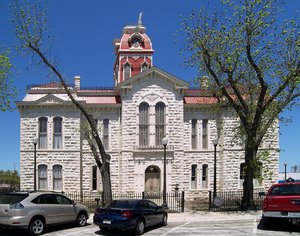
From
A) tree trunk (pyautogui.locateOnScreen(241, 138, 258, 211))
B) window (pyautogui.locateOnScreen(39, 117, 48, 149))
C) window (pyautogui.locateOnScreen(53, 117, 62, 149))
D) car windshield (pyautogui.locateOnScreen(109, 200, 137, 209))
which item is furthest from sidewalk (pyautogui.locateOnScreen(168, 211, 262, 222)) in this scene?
window (pyautogui.locateOnScreen(39, 117, 48, 149))

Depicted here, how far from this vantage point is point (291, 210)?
14.1 meters

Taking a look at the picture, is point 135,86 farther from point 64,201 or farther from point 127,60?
point 64,201

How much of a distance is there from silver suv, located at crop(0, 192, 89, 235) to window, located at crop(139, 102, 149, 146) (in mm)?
18295

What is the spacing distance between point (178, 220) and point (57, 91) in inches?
713

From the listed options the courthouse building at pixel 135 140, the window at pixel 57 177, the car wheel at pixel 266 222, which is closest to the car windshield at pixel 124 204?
the car wheel at pixel 266 222

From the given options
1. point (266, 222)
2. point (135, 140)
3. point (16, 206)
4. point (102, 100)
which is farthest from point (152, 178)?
point (16, 206)

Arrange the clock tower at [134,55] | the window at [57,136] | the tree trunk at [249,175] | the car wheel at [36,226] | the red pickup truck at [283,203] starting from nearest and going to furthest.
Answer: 1. the car wheel at [36,226]
2. the red pickup truck at [283,203]
3. the tree trunk at [249,175]
4. the window at [57,136]
5. the clock tower at [134,55]

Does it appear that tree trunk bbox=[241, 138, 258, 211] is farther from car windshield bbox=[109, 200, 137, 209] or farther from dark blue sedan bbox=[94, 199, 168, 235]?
car windshield bbox=[109, 200, 137, 209]

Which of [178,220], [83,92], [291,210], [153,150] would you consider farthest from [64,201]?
[83,92]

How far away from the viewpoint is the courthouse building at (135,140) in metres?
33.3

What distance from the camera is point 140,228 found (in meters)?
14.3

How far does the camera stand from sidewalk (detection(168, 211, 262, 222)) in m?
18.9

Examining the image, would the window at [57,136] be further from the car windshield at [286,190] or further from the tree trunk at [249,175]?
the car windshield at [286,190]

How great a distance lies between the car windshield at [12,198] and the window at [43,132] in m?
20.1
